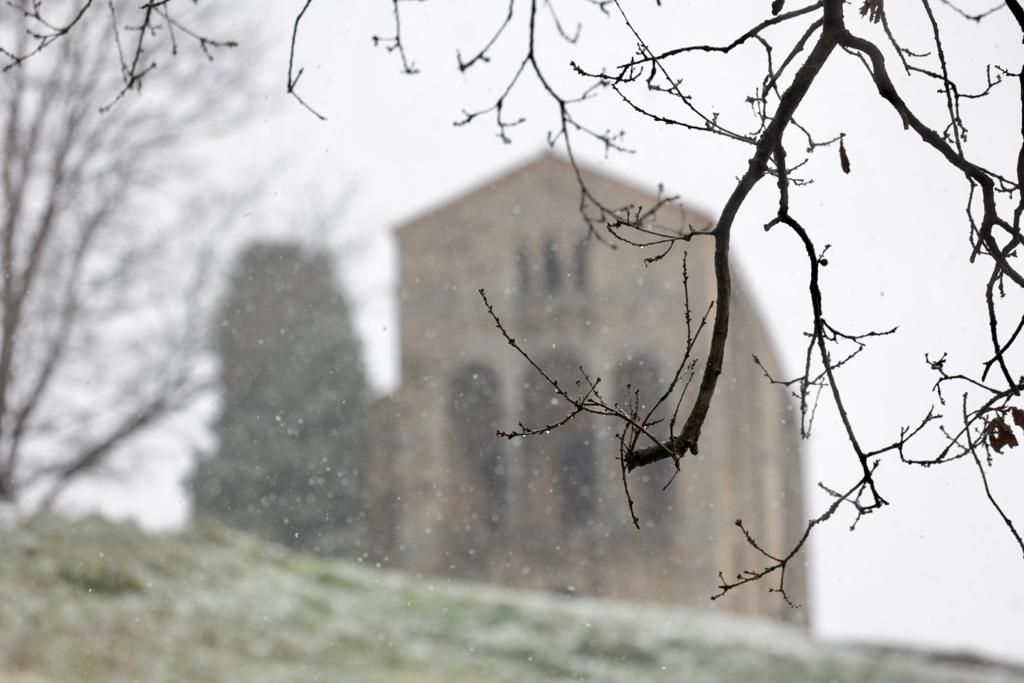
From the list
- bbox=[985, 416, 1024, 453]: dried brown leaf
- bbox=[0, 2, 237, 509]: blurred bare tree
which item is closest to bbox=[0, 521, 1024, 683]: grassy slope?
bbox=[0, 2, 237, 509]: blurred bare tree

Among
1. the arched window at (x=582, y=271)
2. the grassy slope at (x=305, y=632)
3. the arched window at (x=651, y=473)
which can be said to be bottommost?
the grassy slope at (x=305, y=632)

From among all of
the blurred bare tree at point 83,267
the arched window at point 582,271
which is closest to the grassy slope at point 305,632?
the blurred bare tree at point 83,267

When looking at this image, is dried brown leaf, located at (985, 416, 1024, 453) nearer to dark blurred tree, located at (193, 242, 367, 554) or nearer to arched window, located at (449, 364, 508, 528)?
arched window, located at (449, 364, 508, 528)

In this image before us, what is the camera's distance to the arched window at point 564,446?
8.33 meters

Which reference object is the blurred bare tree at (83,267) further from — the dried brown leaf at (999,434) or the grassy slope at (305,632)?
the dried brown leaf at (999,434)

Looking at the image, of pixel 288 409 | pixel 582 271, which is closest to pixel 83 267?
pixel 288 409

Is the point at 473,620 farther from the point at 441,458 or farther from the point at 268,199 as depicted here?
the point at 268,199

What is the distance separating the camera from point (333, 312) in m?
8.62

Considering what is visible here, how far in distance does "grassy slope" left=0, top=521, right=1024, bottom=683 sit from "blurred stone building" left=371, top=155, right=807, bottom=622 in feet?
5.50

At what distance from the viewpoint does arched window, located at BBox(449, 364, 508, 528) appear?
8.56m

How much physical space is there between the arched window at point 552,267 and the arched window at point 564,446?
59 cm

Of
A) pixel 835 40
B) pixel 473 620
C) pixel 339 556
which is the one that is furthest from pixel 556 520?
pixel 835 40

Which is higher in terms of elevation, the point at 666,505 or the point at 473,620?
the point at 666,505

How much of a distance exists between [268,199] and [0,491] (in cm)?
280
